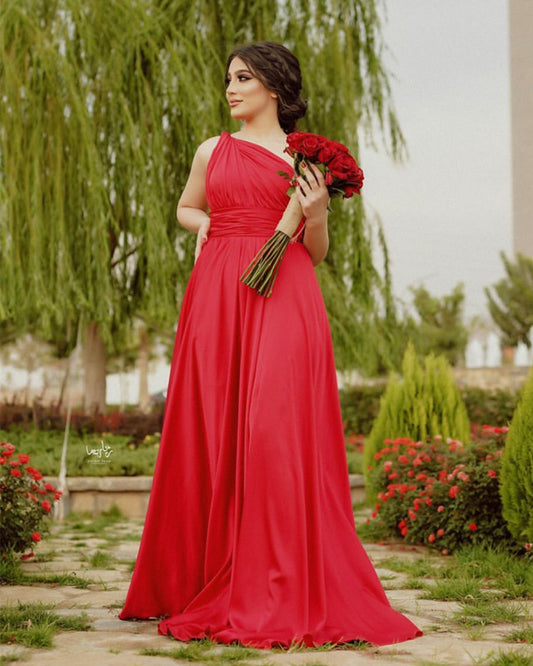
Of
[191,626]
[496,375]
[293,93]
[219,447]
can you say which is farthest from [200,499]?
[496,375]

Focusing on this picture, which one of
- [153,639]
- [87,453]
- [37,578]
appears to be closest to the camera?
[153,639]

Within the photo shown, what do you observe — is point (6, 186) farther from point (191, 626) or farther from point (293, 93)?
point (191, 626)

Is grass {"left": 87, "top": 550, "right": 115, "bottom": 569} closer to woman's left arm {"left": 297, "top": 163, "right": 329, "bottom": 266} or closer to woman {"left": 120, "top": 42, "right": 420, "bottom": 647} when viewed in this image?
woman {"left": 120, "top": 42, "right": 420, "bottom": 647}

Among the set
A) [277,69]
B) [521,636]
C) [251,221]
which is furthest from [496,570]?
[277,69]

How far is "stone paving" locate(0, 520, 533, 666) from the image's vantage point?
2498 mm

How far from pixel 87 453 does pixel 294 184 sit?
511 cm

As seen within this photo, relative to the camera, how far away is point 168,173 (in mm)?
8539

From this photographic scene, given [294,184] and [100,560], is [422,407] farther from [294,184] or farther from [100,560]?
[294,184]

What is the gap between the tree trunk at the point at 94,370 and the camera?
931cm

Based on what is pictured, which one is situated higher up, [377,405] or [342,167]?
[342,167]

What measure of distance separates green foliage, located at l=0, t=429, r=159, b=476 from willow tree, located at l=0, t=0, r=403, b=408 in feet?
2.94

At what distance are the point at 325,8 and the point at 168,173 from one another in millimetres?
2417

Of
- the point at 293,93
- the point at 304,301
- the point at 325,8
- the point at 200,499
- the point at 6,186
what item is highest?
the point at 325,8

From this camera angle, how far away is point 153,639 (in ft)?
9.13
